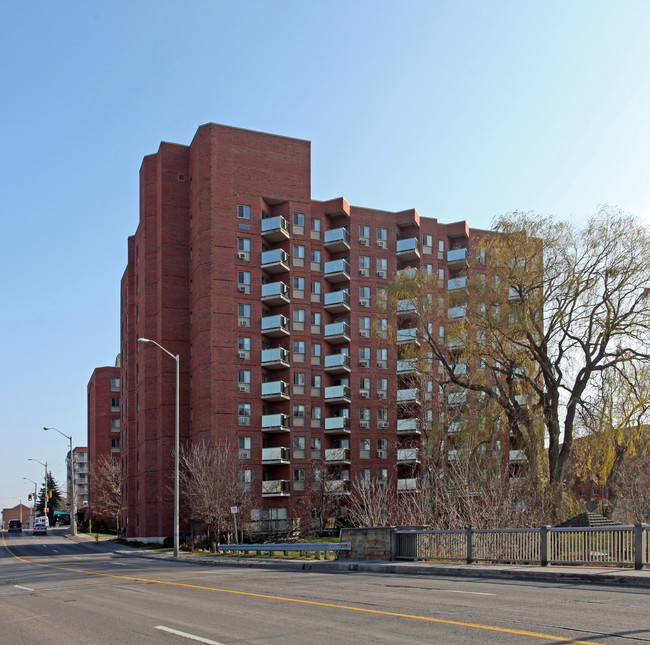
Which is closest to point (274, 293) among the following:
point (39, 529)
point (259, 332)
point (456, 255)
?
point (259, 332)

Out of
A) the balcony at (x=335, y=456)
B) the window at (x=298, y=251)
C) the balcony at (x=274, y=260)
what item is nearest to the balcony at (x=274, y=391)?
the balcony at (x=335, y=456)

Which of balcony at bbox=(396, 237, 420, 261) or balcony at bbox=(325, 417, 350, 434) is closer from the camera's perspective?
balcony at bbox=(325, 417, 350, 434)

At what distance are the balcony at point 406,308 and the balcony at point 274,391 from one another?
20.8m

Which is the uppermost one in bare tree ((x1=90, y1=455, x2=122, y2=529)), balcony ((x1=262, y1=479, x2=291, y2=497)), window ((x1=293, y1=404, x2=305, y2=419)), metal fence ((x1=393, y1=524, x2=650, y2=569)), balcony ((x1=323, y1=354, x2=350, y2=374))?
balcony ((x1=323, y1=354, x2=350, y2=374))

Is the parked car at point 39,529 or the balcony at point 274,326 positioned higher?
the balcony at point 274,326

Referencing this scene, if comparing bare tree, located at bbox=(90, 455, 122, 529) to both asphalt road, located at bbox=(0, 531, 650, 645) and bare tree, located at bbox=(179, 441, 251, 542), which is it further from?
asphalt road, located at bbox=(0, 531, 650, 645)

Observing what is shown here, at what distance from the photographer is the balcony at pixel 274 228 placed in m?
62.6

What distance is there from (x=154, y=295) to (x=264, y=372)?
11854mm

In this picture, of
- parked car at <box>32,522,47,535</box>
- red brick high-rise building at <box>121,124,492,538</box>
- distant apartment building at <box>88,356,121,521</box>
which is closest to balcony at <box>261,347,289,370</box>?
red brick high-rise building at <box>121,124,492,538</box>

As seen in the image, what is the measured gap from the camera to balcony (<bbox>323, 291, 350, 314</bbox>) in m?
68.9

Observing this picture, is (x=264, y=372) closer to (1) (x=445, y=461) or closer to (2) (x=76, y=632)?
(1) (x=445, y=461)

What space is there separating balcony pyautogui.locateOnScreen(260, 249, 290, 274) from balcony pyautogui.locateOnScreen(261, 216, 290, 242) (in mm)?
1409

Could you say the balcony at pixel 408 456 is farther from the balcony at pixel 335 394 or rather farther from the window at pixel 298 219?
the window at pixel 298 219

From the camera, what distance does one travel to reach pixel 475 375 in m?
35.1
